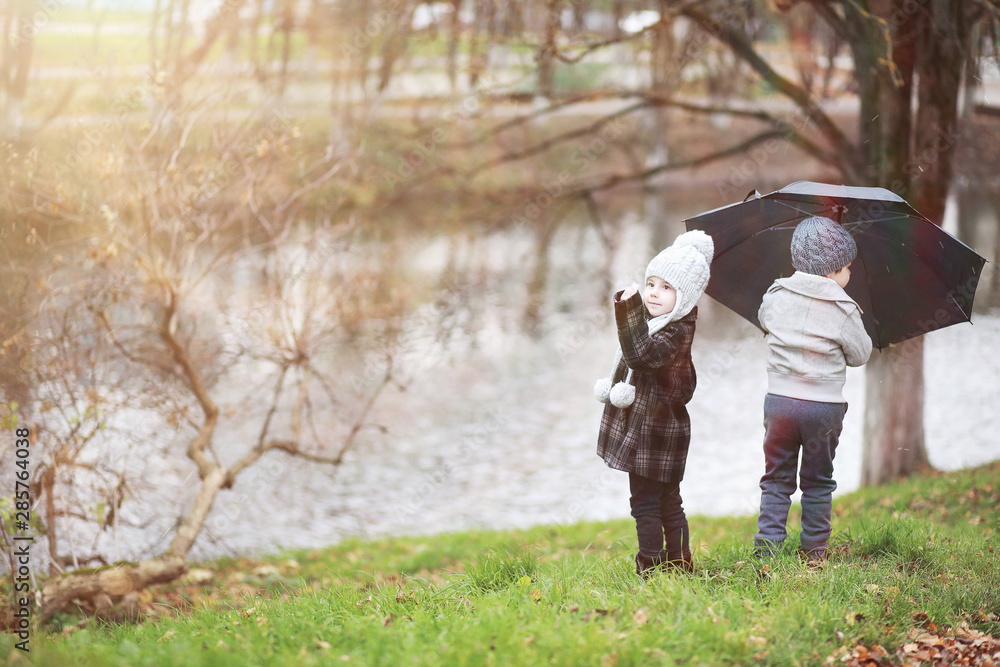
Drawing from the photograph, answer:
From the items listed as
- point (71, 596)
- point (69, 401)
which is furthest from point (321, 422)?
point (71, 596)

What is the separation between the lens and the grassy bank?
9.56 feet

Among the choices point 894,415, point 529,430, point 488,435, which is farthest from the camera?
point 529,430

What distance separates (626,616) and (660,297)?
52.2 inches

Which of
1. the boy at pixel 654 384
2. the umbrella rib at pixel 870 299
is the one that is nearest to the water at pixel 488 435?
the boy at pixel 654 384

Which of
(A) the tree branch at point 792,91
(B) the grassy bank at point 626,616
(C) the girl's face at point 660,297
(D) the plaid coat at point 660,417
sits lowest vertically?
(B) the grassy bank at point 626,616

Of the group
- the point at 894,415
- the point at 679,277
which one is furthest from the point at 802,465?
the point at 894,415

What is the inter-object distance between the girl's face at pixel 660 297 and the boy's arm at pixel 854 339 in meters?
0.80

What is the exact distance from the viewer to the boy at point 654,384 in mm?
3420

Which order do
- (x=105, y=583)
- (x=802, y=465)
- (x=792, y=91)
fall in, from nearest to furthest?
(x=802, y=465), (x=105, y=583), (x=792, y=91)

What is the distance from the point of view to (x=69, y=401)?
18.9ft

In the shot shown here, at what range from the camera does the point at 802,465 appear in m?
3.79

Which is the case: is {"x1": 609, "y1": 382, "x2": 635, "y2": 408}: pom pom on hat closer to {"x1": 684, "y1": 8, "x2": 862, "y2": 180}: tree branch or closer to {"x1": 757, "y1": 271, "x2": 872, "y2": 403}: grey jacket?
{"x1": 757, "y1": 271, "x2": 872, "y2": 403}: grey jacket

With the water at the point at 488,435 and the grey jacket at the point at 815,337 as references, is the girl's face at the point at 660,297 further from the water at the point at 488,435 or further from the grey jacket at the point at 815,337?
the water at the point at 488,435

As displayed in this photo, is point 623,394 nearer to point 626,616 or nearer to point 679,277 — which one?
point 679,277
